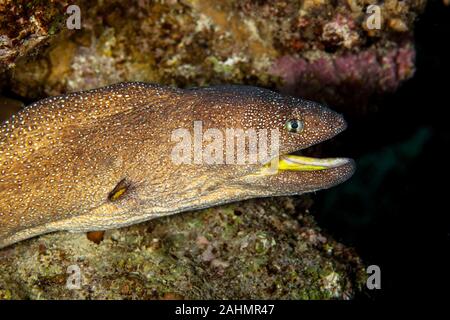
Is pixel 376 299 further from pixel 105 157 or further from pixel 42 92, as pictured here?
pixel 42 92

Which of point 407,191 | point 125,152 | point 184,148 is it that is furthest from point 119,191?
point 407,191

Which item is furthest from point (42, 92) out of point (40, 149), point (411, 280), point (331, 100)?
point (411, 280)

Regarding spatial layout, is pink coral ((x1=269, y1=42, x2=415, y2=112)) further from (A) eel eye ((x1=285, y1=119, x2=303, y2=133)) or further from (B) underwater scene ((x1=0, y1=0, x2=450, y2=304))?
(A) eel eye ((x1=285, y1=119, x2=303, y2=133))

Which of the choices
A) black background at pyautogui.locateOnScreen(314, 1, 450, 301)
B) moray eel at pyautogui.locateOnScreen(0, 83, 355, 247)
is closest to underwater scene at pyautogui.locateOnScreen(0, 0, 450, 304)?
moray eel at pyautogui.locateOnScreen(0, 83, 355, 247)

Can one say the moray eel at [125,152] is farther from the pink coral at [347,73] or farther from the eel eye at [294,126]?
the pink coral at [347,73]

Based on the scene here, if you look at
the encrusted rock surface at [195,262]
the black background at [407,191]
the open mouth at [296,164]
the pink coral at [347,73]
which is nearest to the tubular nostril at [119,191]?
the encrusted rock surface at [195,262]

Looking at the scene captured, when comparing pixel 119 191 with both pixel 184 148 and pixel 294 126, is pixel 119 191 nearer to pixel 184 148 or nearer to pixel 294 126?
pixel 184 148

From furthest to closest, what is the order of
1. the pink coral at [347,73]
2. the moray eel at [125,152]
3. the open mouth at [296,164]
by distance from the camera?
the pink coral at [347,73], the open mouth at [296,164], the moray eel at [125,152]
